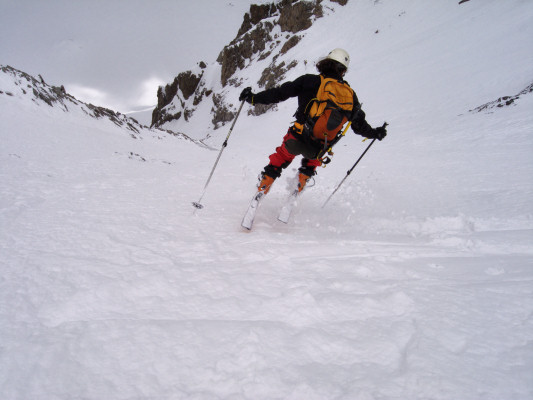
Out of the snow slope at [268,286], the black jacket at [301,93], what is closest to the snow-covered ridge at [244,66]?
the snow slope at [268,286]

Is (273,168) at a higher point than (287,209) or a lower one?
higher

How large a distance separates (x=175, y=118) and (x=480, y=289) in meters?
62.9

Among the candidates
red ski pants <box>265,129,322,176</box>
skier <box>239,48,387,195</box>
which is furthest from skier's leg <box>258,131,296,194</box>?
skier <box>239,48,387,195</box>

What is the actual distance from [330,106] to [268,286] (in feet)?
7.80

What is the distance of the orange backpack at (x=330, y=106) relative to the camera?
3.29 m

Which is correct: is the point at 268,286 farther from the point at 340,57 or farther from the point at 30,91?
the point at 30,91

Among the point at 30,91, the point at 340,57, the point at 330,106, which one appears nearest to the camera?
the point at 330,106

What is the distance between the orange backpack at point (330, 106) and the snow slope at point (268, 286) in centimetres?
141

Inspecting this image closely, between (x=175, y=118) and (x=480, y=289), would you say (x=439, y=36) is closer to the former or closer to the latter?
(x=480, y=289)

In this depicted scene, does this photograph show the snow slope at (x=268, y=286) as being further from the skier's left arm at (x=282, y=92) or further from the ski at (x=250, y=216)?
the skier's left arm at (x=282, y=92)

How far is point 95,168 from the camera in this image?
586cm

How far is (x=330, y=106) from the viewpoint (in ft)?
10.8

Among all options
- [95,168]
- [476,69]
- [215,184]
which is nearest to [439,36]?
[476,69]

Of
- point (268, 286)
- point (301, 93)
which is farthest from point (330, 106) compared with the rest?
point (268, 286)
